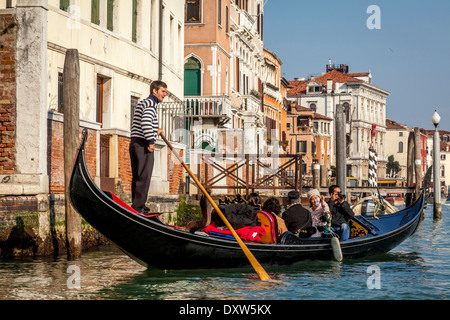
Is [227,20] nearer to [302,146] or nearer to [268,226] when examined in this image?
[268,226]

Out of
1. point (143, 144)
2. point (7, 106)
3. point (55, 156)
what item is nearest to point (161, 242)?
point (143, 144)

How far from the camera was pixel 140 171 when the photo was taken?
8.40 meters

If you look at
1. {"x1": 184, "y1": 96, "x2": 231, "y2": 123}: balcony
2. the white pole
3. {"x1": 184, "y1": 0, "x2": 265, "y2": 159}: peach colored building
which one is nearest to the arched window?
{"x1": 184, "y1": 0, "x2": 265, "y2": 159}: peach colored building

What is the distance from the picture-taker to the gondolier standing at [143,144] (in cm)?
833

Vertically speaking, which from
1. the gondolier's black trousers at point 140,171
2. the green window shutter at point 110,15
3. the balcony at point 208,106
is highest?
the green window shutter at point 110,15

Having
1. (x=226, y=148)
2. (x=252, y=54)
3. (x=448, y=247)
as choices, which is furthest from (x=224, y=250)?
(x=252, y=54)

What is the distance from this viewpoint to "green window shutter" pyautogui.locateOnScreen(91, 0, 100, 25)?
13.2 meters

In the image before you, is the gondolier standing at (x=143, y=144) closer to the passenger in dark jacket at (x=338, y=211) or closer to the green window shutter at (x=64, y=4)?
the passenger in dark jacket at (x=338, y=211)

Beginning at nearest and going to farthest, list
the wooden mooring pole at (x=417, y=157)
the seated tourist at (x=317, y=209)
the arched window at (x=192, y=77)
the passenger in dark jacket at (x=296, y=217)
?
the passenger in dark jacket at (x=296, y=217), the seated tourist at (x=317, y=209), the wooden mooring pole at (x=417, y=157), the arched window at (x=192, y=77)

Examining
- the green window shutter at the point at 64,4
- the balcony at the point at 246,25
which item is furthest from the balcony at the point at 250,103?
the green window shutter at the point at 64,4

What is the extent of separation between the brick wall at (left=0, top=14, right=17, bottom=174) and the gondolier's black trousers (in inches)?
79.2

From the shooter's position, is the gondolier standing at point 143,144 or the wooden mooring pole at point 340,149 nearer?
the gondolier standing at point 143,144

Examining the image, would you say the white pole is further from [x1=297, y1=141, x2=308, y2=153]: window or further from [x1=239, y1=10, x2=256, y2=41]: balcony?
[x1=297, y1=141, x2=308, y2=153]: window

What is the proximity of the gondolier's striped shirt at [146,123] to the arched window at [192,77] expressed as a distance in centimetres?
1545
